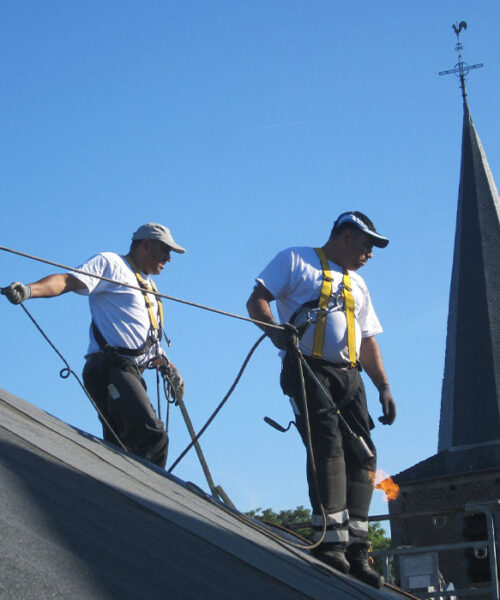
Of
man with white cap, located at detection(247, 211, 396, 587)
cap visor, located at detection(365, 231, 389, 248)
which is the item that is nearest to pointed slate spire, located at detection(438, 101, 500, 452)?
cap visor, located at detection(365, 231, 389, 248)

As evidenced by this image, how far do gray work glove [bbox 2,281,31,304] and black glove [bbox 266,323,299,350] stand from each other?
1204mm

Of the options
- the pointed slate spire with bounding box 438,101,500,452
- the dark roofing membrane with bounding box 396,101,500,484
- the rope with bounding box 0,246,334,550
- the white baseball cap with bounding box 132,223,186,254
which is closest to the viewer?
the rope with bounding box 0,246,334,550

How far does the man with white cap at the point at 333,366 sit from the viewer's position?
4.47m

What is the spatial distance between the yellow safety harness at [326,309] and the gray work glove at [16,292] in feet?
4.77

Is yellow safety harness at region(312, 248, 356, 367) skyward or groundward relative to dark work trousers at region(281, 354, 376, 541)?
skyward

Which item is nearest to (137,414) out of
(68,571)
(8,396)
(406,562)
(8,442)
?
(8,396)

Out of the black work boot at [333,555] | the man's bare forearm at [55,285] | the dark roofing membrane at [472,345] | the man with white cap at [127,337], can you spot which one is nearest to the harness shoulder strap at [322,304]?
the black work boot at [333,555]

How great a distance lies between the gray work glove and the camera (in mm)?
4363

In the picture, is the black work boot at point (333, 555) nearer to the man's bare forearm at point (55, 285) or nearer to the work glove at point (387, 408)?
the work glove at point (387, 408)

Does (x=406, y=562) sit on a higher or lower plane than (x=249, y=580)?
lower

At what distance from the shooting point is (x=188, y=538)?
304 cm

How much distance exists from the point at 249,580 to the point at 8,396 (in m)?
2.01

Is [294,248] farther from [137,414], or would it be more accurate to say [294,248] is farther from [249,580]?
[249,580]

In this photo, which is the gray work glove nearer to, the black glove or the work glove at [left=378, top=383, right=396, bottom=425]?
the black glove
